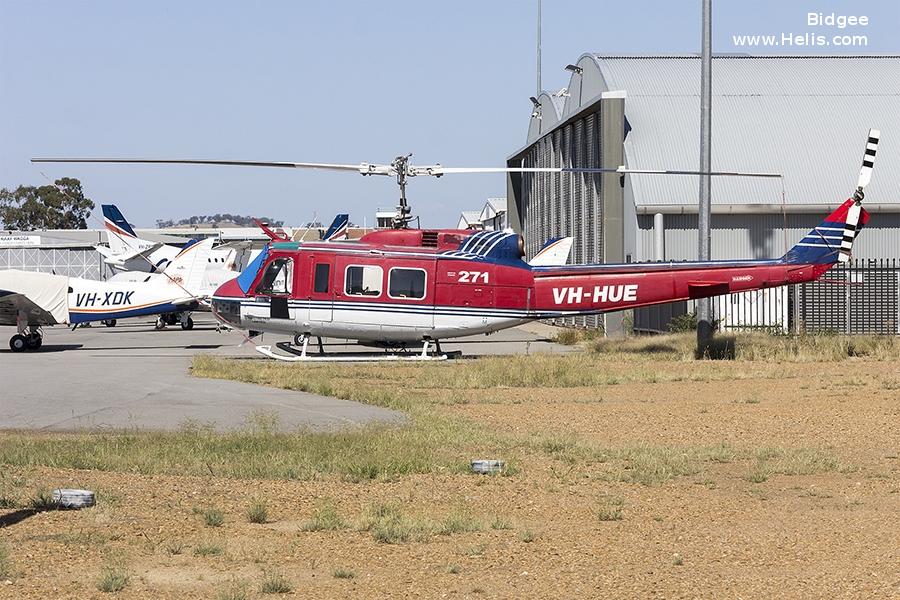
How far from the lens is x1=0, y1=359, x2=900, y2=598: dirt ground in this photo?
722 cm

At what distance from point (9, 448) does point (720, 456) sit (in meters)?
7.09

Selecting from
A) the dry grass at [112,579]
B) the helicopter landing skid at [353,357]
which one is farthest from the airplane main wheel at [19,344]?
the dry grass at [112,579]

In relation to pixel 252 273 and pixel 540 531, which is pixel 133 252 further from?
Answer: pixel 540 531

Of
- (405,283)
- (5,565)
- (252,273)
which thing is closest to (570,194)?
(405,283)

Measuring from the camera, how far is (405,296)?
83.8ft

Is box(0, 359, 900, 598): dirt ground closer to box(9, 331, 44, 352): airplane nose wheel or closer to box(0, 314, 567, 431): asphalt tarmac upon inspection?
box(0, 314, 567, 431): asphalt tarmac

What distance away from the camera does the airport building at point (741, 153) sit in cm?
3575

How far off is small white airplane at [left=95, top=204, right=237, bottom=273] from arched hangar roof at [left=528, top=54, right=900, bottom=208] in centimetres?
1487

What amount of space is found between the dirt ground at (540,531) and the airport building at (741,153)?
21.6 meters

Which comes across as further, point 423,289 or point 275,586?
point 423,289

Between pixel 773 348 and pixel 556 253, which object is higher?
pixel 556 253

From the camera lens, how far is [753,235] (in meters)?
36.3

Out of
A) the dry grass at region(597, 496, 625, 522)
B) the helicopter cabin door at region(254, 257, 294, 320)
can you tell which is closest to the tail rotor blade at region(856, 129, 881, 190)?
the helicopter cabin door at region(254, 257, 294, 320)

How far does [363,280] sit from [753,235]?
15.2 m
